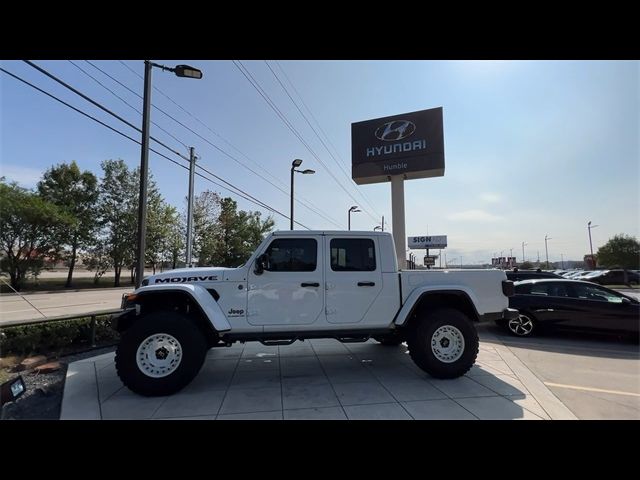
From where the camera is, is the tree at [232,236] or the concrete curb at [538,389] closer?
the concrete curb at [538,389]

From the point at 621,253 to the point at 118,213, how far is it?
57826 millimetres

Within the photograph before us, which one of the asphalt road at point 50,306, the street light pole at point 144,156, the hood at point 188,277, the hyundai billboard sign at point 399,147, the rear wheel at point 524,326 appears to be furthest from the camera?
the hyundai billboard sign at point 399,147

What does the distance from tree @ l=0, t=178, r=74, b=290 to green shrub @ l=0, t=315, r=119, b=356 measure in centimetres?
2239

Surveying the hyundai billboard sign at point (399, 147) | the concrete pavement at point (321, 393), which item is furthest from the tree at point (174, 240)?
the concrete pavement at point (321, 393)

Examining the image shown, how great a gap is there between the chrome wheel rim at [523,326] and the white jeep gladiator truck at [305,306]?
3.40 metres

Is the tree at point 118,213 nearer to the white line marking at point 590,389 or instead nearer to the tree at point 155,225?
the tree at point 155,225

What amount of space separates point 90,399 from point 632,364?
8.35 metres

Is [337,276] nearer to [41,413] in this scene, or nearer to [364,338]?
[364,338]

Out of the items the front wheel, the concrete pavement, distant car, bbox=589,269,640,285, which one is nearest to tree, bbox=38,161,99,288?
the concrete pavement

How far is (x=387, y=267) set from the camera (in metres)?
4.67

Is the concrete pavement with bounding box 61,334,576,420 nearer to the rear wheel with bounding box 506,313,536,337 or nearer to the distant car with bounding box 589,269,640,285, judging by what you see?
the rear wheel with bounding box 506,313,536,337

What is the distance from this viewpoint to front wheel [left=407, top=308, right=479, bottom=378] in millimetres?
4461

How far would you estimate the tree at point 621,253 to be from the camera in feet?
130
